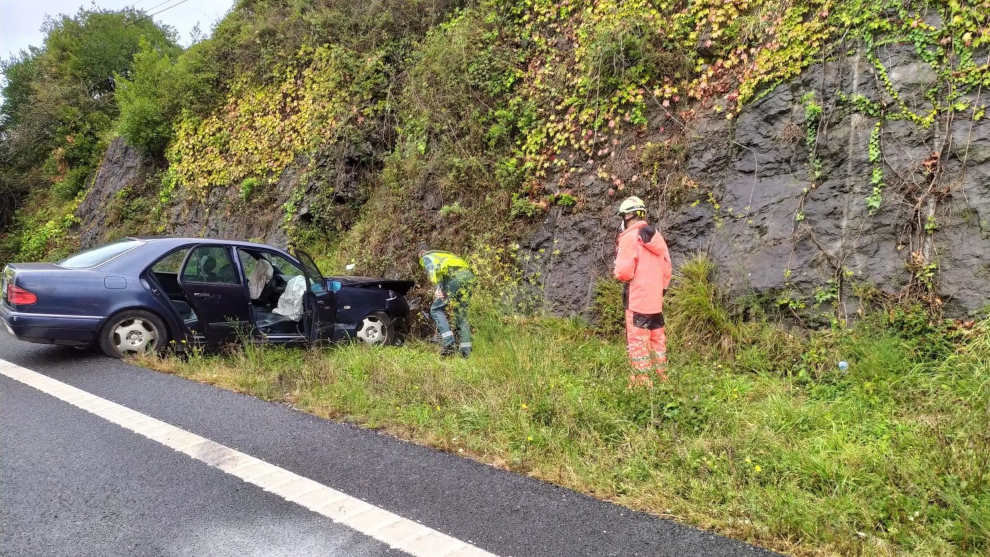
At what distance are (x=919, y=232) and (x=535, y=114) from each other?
4.86 metres

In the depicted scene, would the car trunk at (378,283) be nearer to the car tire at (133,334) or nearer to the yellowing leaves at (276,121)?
the car tire at (133,334)

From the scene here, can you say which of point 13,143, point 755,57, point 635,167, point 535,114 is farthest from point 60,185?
point 755,57

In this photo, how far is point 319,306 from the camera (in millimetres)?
7293

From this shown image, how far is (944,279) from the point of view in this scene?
17.5 feet

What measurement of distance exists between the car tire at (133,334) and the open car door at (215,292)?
38cm

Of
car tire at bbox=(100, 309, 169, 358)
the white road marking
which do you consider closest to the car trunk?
car tire at bbox=(100, 309, 169, 358)

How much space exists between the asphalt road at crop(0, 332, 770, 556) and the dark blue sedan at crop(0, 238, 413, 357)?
1.52 meters

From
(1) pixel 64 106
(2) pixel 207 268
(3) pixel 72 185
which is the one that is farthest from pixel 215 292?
(1) pixel 64 106

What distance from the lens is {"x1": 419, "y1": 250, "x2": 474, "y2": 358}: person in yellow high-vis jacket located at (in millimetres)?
7363

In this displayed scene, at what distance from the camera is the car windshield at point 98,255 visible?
6.36 m

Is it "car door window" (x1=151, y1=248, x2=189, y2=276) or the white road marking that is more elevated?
"car door window" (x1=151, y1=248, x2=189, y2=276)

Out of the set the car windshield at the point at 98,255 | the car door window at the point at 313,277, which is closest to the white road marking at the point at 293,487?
the car windshield at the point at 98,255

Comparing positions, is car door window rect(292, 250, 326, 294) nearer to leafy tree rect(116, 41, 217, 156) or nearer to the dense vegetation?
the dense vegetation

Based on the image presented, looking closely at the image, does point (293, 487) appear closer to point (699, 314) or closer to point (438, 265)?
point (438, 265)
